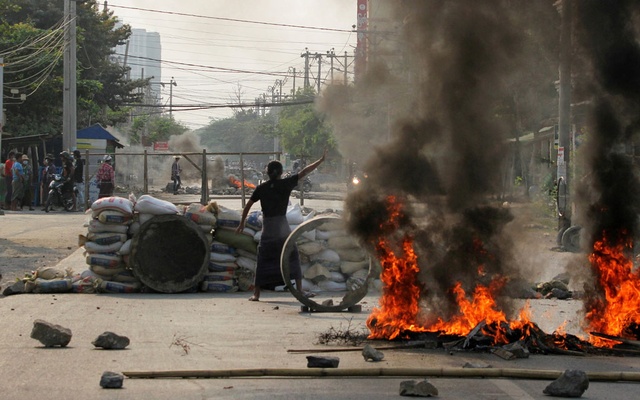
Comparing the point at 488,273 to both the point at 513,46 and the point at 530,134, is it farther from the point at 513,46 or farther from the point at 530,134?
the point at 530,134

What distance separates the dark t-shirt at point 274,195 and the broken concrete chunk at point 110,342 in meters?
4.00

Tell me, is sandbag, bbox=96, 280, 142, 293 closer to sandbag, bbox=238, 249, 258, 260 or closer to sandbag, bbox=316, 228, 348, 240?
sandbag, bbox=238, 249, 258, 260

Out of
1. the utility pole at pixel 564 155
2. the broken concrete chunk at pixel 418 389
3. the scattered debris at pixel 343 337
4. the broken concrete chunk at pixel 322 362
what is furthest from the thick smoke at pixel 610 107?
the utility pole at pixel 564 155

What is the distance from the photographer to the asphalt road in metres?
5.76

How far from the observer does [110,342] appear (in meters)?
7.33

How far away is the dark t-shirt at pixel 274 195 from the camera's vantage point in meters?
11.2

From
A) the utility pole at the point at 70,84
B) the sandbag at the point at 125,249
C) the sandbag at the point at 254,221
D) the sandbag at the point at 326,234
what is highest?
the utility pole at the point at 70,84

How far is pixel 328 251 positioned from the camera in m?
12.1

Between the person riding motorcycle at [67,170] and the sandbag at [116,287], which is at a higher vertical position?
the person riding motorcycle at [67,170]

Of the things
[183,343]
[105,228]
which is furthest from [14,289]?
[183,343]

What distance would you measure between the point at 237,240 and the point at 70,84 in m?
22.4

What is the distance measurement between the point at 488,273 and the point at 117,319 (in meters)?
3.68

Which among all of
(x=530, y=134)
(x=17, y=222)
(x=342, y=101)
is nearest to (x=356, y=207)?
(x=342, y=101)

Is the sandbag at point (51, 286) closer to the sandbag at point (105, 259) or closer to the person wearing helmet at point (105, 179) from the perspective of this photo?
the sandbag at point (105, 259)
